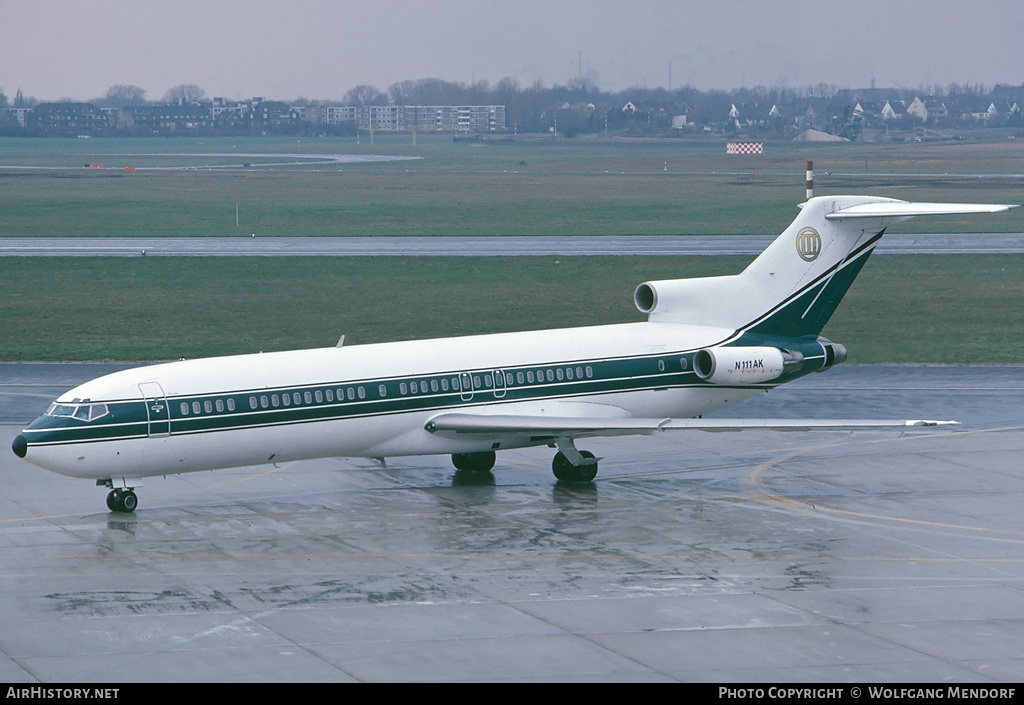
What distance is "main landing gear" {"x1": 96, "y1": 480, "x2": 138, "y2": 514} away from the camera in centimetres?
2984

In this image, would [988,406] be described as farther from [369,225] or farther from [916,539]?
[369,225]

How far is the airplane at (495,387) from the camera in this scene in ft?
95.9

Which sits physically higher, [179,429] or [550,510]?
[179,429]

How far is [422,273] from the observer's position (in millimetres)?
69500

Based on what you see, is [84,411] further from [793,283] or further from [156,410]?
[793,283]

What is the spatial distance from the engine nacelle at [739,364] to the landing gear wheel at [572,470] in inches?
142

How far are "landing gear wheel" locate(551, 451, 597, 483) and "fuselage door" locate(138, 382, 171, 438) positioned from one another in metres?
8.82

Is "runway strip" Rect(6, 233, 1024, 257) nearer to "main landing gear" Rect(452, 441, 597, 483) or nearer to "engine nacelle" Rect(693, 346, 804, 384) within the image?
"engine nacelle" Rect(693, 346, 804, 384)

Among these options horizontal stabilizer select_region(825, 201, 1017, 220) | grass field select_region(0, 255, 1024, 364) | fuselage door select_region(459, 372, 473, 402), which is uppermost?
horizontal stabilizer select_region(825, 201, 1017, 220)

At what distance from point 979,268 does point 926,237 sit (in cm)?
1616

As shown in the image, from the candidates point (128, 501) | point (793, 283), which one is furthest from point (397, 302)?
point (128, 501)

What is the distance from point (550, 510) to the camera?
3045 cm

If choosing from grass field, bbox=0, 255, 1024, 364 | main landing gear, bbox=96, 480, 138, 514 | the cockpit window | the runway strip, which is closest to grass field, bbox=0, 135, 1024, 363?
grass field, bbox=0, 255, 1024, 364
